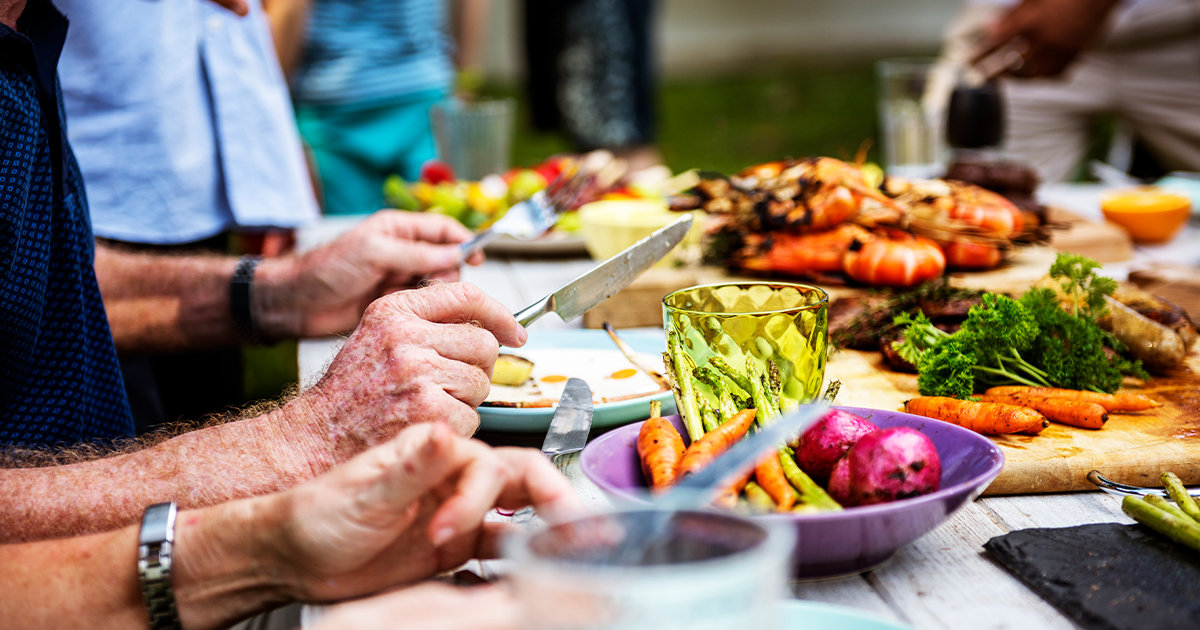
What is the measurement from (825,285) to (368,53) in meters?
2.94

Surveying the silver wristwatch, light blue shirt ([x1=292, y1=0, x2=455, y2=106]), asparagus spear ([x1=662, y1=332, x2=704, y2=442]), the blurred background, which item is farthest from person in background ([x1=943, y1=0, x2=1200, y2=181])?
the blurred background

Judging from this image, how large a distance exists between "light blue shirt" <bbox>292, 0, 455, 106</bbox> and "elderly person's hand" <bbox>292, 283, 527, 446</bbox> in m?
3.36

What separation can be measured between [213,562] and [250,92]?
2.01 meters

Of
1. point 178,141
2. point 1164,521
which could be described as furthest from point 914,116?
point 1164,521

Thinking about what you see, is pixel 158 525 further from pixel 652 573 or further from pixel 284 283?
pixel 284 283

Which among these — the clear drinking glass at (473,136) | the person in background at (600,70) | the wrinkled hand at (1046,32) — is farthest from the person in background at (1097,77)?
the clear drinking glass at (473,136)

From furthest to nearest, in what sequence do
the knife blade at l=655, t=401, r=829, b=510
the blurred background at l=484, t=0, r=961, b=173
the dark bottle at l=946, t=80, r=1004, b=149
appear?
the blurred background at l=484, t=0, r=961, b=173 < the dark bottle at l=946, t=80, r=1004, b=149 < the knife blade at l=655, t=401, r=829, b=510

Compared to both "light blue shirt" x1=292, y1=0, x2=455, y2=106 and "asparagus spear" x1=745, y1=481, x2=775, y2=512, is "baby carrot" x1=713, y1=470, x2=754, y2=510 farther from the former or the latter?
"light blue shirt" x1=292, y1=0, x2=455, y2=106

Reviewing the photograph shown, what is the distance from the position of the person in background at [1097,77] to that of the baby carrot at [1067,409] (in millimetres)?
2692

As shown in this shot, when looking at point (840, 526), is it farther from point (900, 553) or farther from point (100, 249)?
point (100, 249)

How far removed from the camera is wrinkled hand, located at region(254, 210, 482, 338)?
1.92m

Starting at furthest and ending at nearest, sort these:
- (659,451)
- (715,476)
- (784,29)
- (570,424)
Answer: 1. (784,29)
2. (570,424)
3. (659,451)
4. (715,476)

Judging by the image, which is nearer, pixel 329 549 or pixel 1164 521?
pixel 329 549

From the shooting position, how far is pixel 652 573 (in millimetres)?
555
